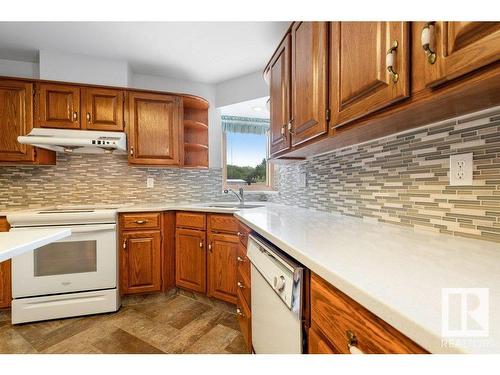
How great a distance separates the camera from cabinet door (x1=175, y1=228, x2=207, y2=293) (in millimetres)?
2215

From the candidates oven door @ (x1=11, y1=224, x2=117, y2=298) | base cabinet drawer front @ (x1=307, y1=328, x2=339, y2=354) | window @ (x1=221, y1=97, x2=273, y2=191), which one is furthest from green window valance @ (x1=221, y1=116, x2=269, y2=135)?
base cabinet drawer front @ (x1=307, y1=328, x2=339, y2=354)

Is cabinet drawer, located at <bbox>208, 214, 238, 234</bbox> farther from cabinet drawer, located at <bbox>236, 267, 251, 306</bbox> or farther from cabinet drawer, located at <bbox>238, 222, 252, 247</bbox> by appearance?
cabinet drawer, located at <bbox>236, 267, 251, 306</bbox>

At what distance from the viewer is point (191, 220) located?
228cm

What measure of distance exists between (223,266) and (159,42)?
6.92 ft

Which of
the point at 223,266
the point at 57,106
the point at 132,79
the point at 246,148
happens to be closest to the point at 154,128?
the point at 132,79

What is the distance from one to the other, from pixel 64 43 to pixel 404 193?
3.01 metres

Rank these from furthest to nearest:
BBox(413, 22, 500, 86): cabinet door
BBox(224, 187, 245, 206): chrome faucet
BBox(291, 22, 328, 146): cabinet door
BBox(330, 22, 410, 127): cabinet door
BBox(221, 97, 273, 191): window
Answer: BBox(221, 97, 273, 191): window < BBox(224, 187, 245, 206): chrome faucet < BBox(291, 22, 328, 146): cabinet door < BBox(330, 22, 410, 127): cabinet door < BBox(413, 22, 500, 86): cabinet door

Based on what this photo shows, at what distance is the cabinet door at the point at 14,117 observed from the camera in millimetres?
2133

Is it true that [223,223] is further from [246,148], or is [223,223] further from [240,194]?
[246,148]

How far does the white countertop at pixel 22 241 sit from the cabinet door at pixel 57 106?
160cm

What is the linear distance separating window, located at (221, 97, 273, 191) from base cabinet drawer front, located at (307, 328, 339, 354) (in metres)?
2.36

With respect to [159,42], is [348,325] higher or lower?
lower

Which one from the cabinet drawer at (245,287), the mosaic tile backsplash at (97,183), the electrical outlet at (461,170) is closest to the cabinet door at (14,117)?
the mosaic tile backsplash at (97,183)

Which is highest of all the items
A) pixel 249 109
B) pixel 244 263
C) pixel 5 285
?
pixel 249 109
